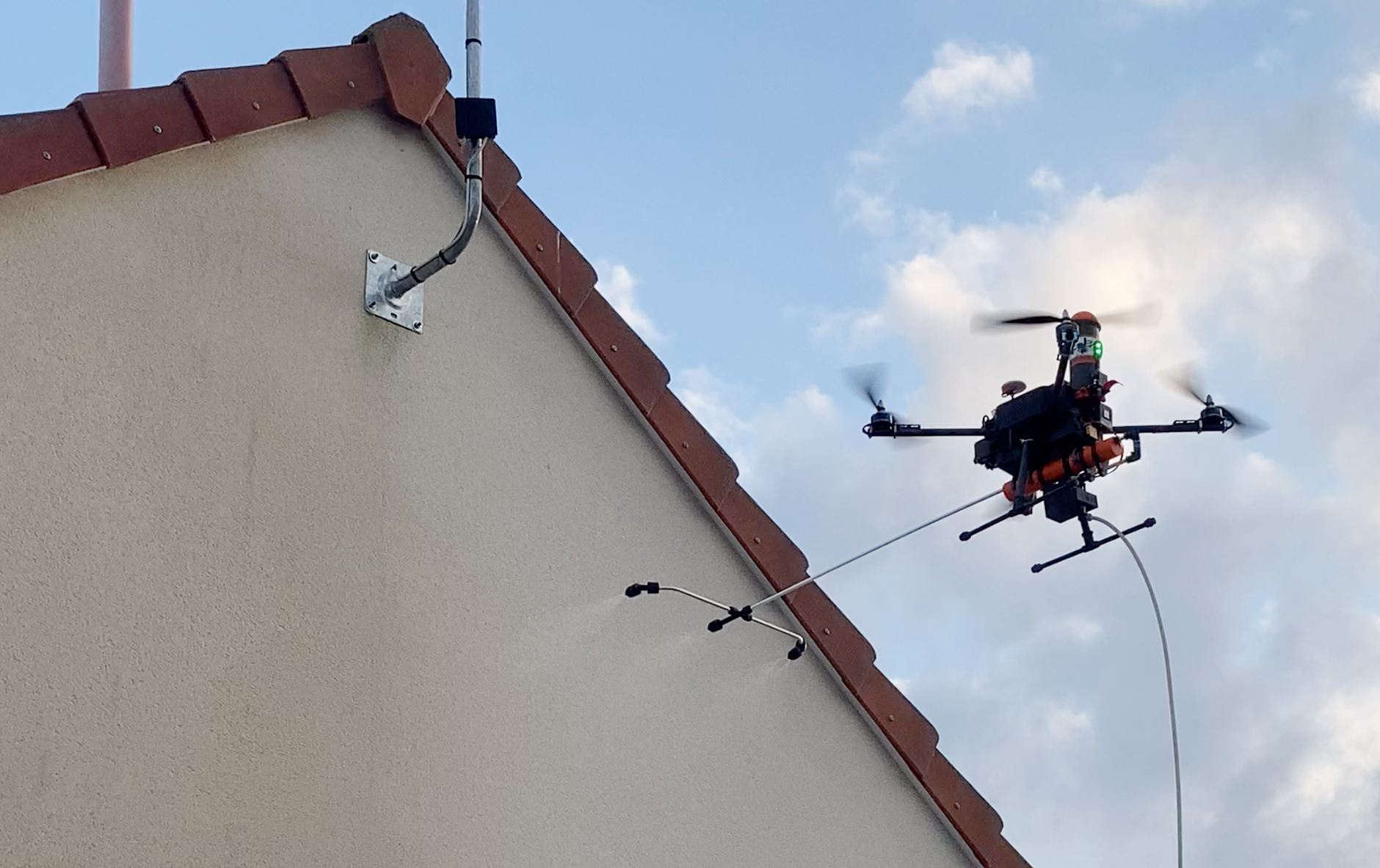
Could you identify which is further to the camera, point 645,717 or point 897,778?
point 897,778

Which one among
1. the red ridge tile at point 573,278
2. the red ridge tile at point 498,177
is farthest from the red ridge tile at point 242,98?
the red ridge tile at point 573,278

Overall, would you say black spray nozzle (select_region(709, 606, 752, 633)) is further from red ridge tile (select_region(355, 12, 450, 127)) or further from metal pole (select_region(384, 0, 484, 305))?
red ridge tile (select_region(355, 12, 450, 127))

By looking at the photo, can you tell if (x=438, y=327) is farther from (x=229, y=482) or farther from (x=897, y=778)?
(x=897, y=778)

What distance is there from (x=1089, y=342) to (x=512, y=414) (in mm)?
6119

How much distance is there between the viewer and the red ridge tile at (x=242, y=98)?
4254 millimetres

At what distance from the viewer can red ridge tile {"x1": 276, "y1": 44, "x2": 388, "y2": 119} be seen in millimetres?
4559

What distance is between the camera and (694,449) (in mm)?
5254

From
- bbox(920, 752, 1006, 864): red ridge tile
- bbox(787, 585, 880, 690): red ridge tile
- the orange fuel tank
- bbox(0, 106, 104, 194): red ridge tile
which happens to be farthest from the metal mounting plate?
the orange fuel tank

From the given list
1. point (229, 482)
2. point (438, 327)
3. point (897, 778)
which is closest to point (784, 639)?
point (897, 778)

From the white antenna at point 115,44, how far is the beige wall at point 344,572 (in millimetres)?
3608

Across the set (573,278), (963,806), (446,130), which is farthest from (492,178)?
(963,806)

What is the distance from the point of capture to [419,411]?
451cm

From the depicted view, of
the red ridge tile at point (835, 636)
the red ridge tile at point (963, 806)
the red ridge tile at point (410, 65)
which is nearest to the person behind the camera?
the red ridge tile at point (410, 65)

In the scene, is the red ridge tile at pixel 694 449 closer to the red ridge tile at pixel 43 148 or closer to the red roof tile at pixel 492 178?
the red roof tile at pixel 492 178
